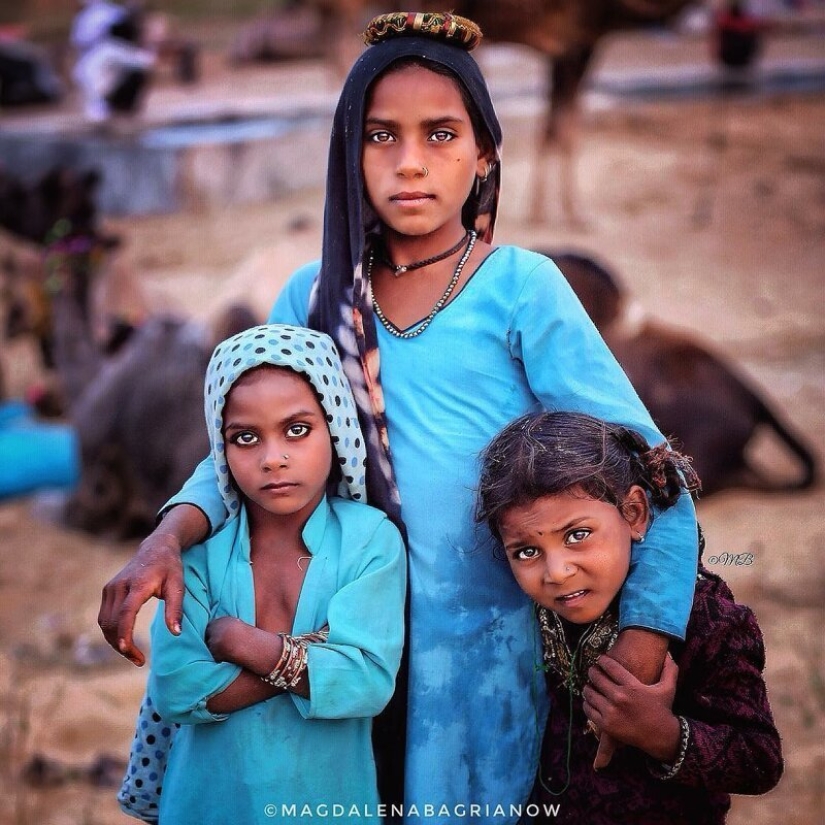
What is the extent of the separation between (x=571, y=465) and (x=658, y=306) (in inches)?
282

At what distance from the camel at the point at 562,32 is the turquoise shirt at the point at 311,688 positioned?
28.5 feet

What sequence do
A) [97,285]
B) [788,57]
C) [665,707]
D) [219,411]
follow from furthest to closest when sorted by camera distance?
[788,57] → [97,285] → [219,411] → [665,707]

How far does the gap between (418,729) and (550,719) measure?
0.80 feet

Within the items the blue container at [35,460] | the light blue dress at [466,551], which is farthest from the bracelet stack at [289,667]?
the blue container at [35,460]

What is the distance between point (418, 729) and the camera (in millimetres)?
2115

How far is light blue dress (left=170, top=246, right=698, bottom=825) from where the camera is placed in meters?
2.09

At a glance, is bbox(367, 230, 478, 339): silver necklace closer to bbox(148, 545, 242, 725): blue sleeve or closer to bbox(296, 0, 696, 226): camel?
bbox(148, 545, 242, 725): blue sleeve

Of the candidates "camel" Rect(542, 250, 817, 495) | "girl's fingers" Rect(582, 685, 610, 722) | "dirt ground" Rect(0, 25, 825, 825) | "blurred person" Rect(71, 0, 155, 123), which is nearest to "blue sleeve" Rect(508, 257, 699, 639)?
"girl's fingers" Rect(582, 685, 610, 722)

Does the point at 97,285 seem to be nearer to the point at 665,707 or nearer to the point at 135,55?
the point at 665,707

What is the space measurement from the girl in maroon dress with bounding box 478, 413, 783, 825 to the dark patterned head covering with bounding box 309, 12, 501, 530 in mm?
213

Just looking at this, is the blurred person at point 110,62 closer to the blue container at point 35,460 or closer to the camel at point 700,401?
the blue container at point 35,460

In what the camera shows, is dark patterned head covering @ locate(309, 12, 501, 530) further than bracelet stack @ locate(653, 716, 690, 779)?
Yes

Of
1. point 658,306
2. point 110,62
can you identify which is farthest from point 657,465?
point 110,62

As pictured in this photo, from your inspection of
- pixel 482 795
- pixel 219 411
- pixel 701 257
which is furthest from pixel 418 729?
pixel 701 257
